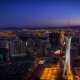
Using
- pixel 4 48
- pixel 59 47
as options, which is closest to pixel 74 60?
pixel 59 47

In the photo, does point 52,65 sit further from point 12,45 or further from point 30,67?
point 12,45

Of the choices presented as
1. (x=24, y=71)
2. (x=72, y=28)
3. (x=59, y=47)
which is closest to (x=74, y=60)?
(x=59, y=47)

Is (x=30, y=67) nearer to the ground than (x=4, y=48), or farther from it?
nearer to the ground

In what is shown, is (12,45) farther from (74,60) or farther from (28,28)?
(74,60)

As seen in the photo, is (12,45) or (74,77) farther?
(12,45)

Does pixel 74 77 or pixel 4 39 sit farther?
pixel 4 39

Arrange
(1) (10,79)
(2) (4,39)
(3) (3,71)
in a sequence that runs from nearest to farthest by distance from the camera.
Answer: (1) (10,79) → (3) (3,71) → (2) (4,39)

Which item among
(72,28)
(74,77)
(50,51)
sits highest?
(72,28)

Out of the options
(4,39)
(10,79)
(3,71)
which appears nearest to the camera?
(10,79)

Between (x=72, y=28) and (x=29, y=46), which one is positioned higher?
(x=72, y=28)
